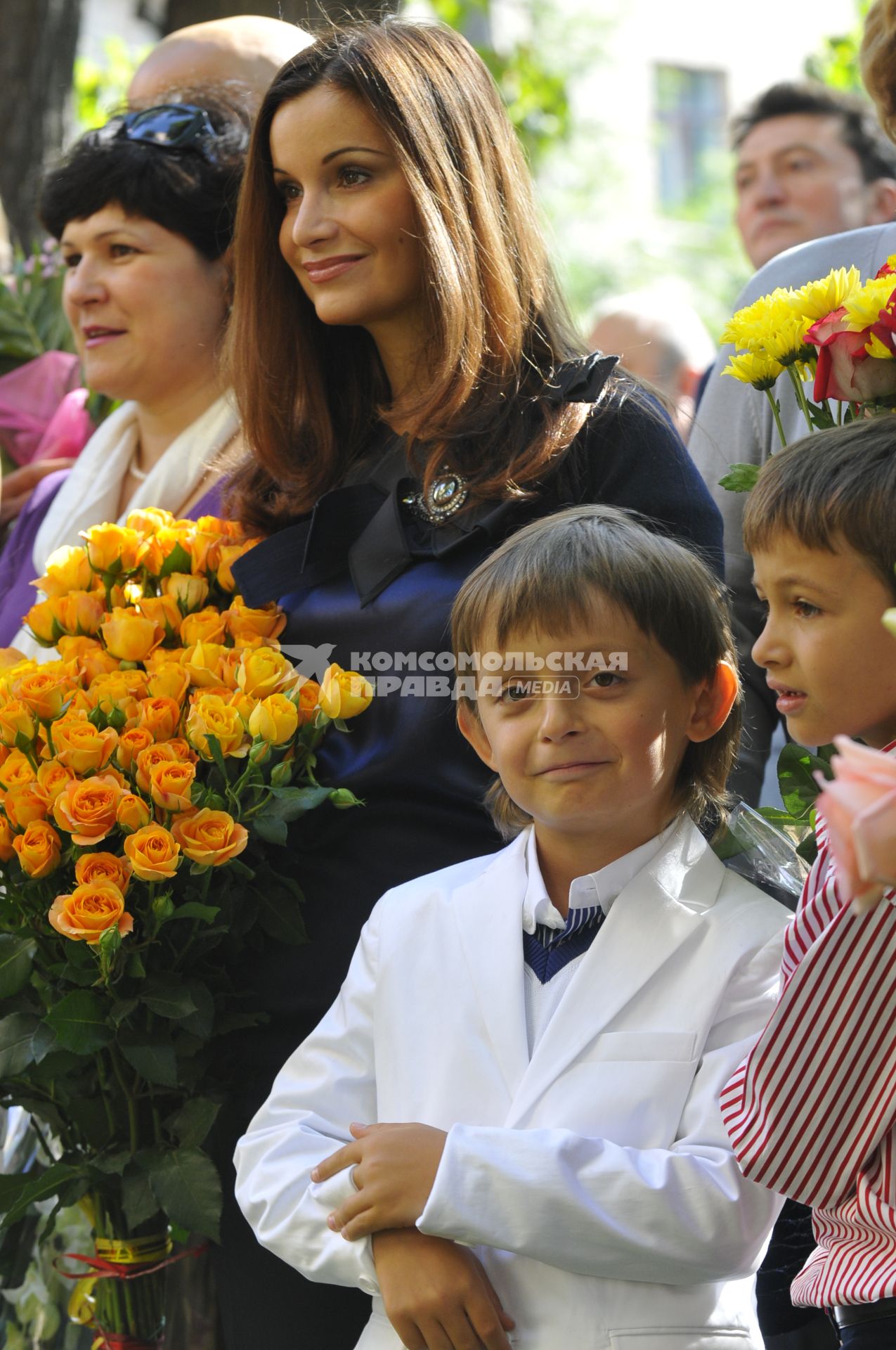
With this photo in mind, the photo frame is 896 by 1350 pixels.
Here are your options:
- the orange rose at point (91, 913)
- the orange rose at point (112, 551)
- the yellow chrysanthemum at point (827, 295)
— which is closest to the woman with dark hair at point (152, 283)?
the orange rose at point (112, 551)

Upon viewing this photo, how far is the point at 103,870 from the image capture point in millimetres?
2025

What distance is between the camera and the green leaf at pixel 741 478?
5.91 ft

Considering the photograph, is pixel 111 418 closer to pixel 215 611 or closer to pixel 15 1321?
pixel 215 611

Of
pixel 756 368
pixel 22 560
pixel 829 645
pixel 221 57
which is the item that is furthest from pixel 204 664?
pixel 221 57

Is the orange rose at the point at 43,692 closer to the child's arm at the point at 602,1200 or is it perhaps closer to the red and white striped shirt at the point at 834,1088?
the child's arm at the point at 602,1200

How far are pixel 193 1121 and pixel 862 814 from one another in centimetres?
136

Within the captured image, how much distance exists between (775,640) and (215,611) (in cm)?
102

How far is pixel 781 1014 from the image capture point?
5.00ft

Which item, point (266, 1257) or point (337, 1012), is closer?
point (337, 1012)

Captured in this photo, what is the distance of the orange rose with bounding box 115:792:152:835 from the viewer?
2016mm

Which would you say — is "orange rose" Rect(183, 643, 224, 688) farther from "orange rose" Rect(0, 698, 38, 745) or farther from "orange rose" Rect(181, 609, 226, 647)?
"orange rose" Rect(0, 698, 38, 745)

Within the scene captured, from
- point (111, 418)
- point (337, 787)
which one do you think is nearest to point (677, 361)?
point (111, 418)

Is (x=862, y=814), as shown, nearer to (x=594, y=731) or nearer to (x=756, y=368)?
(x=594, y=731)

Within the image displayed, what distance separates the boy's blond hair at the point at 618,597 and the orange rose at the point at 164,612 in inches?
20.9
